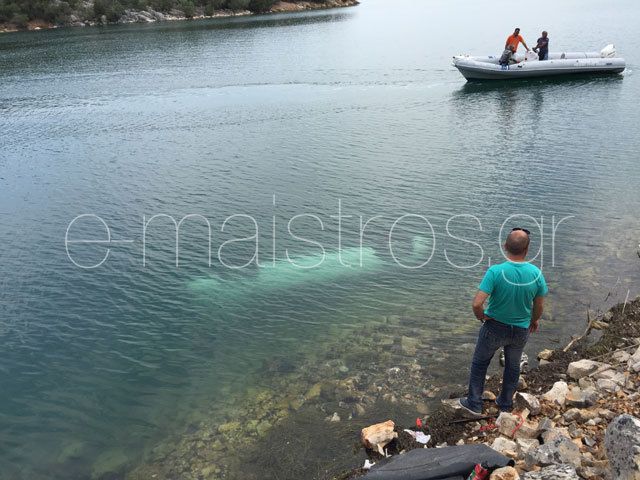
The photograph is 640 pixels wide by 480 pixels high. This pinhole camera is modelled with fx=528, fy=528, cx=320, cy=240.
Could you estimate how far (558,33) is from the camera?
1991 inches

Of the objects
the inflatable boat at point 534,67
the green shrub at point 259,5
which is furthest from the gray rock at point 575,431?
the green shrub at point 259,5

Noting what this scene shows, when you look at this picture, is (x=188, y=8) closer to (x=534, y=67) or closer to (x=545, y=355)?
(x=534, y=67)

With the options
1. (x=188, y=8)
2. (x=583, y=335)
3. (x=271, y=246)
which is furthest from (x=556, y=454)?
(x=188, y=8)

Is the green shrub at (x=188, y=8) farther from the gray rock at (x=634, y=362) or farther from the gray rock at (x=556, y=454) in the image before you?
the gray rock at (x=556, y=454)

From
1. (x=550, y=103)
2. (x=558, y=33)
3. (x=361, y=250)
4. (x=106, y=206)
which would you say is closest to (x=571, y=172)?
(x=361, y=250)

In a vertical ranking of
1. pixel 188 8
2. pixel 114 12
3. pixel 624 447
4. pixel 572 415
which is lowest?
pixel 572 415

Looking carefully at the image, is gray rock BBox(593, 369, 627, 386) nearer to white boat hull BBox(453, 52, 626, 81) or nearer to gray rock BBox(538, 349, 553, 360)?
gray rock BBox(538, 349, 553, 360)

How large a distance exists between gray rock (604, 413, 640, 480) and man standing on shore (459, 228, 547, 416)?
163 cm

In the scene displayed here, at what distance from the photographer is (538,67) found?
31.6m

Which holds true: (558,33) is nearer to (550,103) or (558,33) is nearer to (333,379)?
(550,103)

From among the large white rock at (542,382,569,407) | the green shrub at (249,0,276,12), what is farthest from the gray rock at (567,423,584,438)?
the green shrub at (249,0,276,12)

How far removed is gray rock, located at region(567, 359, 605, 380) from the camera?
26.1 feet

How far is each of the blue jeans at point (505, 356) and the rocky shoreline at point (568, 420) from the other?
0.23 meters

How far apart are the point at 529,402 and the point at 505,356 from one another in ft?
2.51
